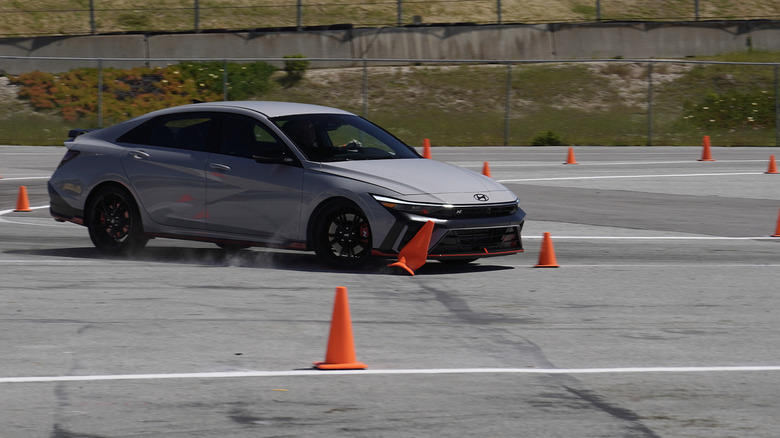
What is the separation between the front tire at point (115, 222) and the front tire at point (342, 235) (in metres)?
2.12

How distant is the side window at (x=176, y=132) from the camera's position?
11.7 m

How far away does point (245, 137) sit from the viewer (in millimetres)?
11477

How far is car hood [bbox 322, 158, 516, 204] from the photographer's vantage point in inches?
417

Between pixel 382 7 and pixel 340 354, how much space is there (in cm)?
4059

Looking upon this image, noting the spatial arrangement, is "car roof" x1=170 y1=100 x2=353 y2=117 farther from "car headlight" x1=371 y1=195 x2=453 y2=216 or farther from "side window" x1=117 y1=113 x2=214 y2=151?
"car headlight" x1=371 y1=195 x2=453 y2=216

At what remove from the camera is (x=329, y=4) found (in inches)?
1832

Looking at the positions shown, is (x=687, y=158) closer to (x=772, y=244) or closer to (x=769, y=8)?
(x=772, y=244)

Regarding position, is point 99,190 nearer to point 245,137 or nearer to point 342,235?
point 245,137

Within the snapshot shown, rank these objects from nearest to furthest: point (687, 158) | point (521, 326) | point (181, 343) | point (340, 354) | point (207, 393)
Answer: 1. point (207, 393)
2. point (340, 354)
3. point (181, 343)
4. point (521, 326)
5. point (687, 158)

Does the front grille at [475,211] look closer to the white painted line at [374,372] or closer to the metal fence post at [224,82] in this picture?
the white painted line at [374,372]

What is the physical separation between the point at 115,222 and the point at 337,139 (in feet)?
8.24

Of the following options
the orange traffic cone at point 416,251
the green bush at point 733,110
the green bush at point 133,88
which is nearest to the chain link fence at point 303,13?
the green bush at point 133,88

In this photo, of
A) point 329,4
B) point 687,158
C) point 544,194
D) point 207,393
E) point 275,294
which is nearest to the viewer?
point 207,393

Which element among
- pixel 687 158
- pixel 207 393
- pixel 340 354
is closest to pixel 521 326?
pixel 340 354
